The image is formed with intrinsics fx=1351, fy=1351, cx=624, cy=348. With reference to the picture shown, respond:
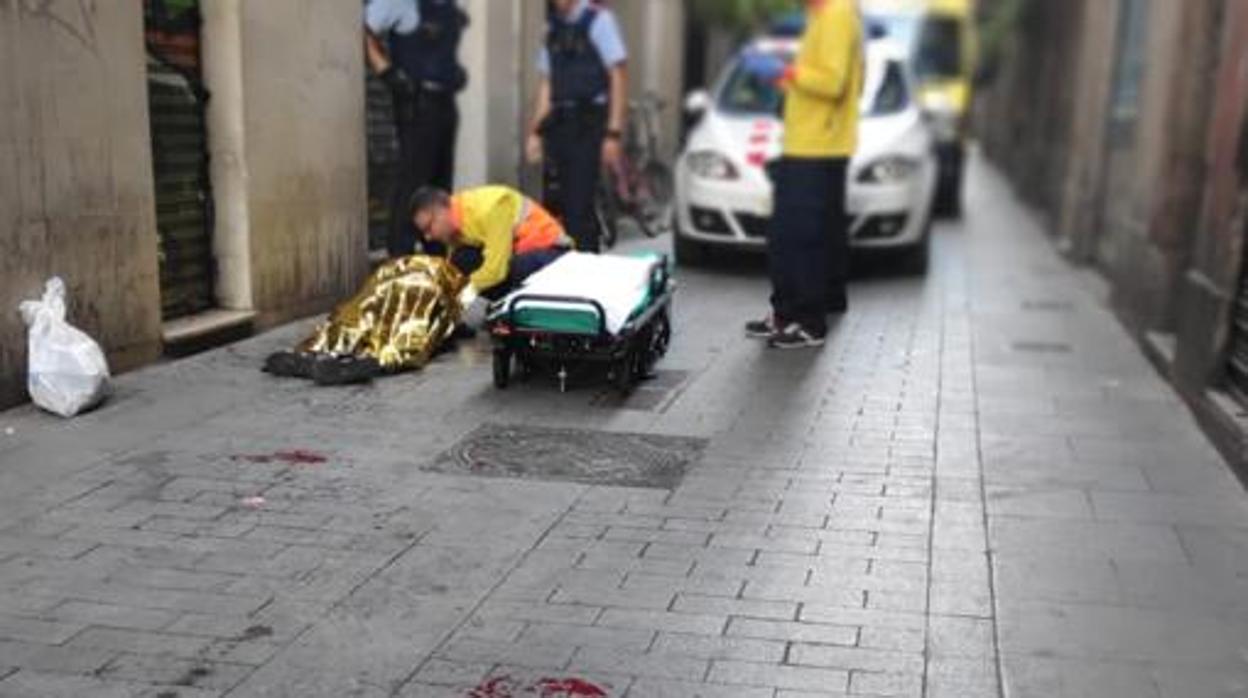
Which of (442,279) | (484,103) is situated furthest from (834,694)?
(484,103)

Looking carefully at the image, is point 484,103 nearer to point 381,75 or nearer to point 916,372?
point 381,75

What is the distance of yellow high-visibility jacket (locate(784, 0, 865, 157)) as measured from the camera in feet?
24.2

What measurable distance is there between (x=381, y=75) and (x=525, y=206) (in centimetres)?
205

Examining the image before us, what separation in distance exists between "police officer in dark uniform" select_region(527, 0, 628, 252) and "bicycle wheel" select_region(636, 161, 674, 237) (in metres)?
2.94

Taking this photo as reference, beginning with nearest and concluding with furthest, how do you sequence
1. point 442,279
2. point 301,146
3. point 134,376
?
point 134,376 < point 442,279 < point 301,146

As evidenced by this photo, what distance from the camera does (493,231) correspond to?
701cm

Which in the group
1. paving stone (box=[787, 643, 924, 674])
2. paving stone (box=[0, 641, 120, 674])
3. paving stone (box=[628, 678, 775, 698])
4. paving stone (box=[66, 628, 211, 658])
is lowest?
paving stone (box=[787, 643, 924, 674])

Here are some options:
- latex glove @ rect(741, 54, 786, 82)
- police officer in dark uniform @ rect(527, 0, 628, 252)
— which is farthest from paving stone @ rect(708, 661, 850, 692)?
latex glove @ rect(741, 54, 786, 82)

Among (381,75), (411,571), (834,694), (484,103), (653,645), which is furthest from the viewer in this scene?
(484,103)

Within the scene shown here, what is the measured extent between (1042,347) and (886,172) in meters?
2.38

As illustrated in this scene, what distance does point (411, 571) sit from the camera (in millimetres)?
4172

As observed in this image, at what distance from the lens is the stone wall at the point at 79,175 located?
572cm

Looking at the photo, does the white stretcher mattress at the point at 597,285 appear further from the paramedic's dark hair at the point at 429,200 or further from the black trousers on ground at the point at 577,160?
the black trousers on ground at the point at 577,160

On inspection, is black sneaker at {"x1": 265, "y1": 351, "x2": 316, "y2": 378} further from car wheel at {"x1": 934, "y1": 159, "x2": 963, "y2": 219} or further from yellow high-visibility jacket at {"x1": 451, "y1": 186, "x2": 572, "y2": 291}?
car wheel at {"x1": 934, "y1": 159, "x2": 963, "y2": 219}
